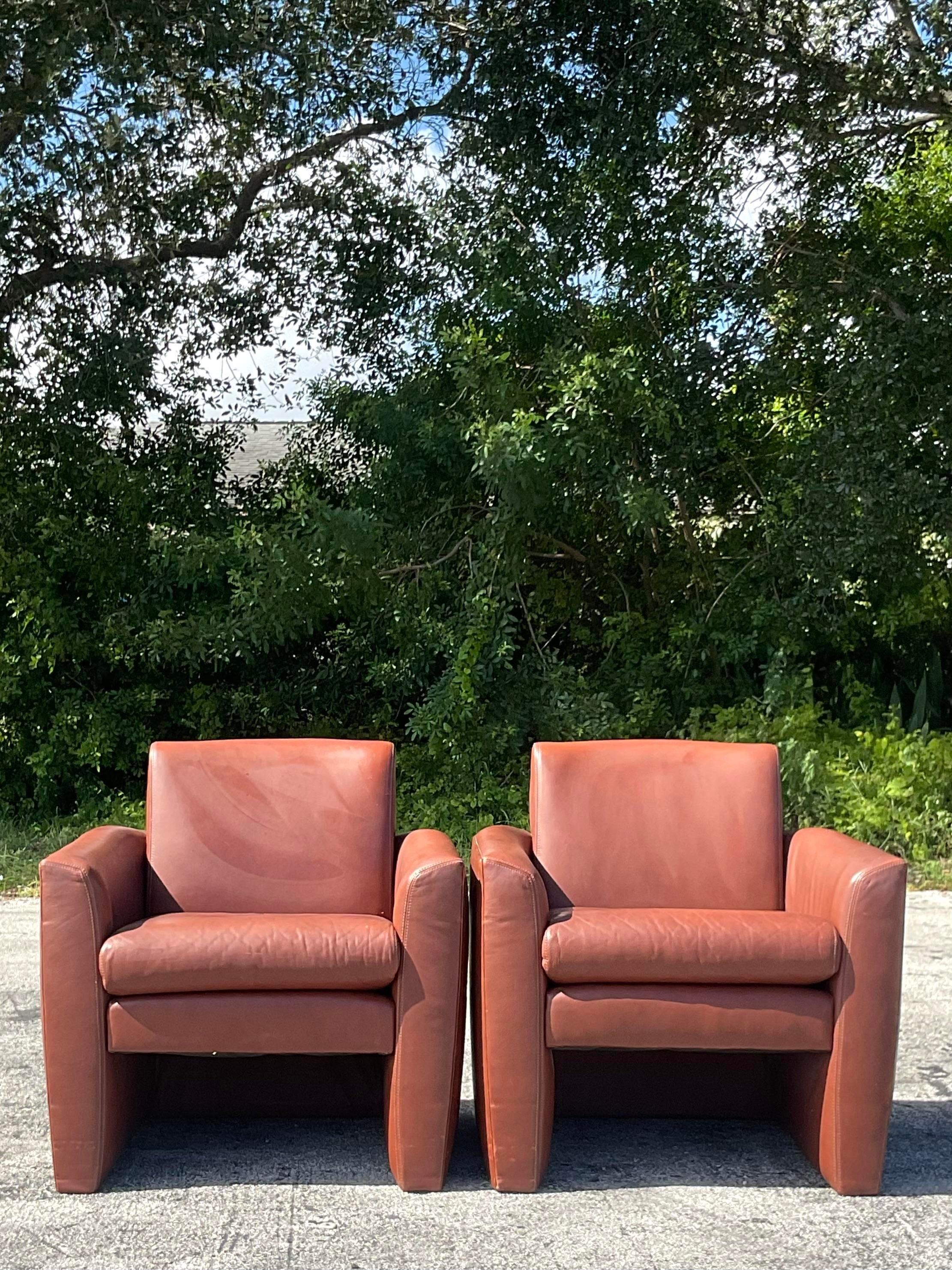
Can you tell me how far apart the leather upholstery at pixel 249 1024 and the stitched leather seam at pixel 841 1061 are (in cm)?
93

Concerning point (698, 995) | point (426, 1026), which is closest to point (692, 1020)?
point (698, 995)

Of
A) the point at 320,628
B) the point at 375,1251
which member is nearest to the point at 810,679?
the point at 320,628

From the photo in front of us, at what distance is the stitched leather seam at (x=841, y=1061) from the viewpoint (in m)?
2.72

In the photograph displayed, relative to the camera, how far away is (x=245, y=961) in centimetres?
271

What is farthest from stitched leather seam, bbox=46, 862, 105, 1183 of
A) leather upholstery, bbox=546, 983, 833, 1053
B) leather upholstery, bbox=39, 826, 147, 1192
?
leather upholstery, bbox=546, 983, 833, 1053

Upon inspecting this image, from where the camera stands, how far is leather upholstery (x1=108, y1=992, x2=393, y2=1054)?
8.89 ft

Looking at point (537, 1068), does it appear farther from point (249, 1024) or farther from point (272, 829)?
point (272, 829)

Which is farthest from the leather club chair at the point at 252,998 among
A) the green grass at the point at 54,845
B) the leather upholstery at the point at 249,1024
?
the green grass at the point at 54,845

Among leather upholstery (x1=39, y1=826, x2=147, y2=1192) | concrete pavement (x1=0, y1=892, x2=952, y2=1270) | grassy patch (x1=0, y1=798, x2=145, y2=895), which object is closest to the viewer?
concrete pavement (x1=0, y1=892, x2=952, y2=1270)

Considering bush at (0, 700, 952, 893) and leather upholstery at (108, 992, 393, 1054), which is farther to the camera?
bush at (0, 700, 952, 893)

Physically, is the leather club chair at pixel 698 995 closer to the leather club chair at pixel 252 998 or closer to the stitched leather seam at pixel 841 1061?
the stitched leather seam at pixel 841 1061

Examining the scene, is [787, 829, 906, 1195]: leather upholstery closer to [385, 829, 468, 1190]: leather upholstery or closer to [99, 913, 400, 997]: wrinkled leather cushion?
[385, 829, 468, 1190]: leather upholstery

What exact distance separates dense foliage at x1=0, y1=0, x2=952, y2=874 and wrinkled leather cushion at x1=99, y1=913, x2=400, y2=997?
13.0 feet

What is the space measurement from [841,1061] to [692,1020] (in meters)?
0.32
